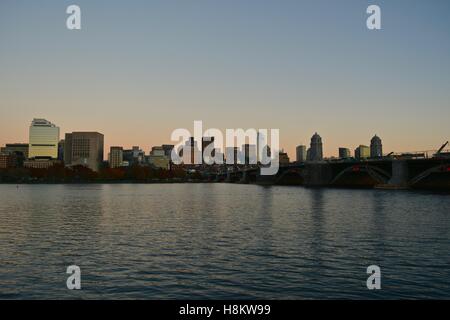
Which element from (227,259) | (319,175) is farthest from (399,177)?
(227,259)

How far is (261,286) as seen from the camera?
21.9 m

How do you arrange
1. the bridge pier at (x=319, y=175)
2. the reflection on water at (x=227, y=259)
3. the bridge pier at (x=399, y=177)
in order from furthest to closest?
the bridge pier at (x=319, y=175)
the bridge pier at (x=399, y=177)
the reflection on water at (x=227, y=259)


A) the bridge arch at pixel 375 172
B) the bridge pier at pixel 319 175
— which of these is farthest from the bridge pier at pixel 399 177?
the bridge pier at pixel 319 175

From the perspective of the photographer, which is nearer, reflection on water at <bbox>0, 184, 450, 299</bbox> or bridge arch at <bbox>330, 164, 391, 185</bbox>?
reflection on water at <bbox>0, 184, 450, 299</bbox>

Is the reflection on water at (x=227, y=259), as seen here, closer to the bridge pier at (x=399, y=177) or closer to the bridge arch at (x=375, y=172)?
the bridge pier at (x=399, y=177)

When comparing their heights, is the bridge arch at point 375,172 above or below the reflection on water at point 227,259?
above

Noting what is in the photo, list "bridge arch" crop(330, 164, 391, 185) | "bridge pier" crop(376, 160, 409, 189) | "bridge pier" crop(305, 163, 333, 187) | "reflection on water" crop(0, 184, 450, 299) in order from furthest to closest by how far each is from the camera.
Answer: "bridge pier" crop(305, 163, 333, 187), "bridge arch" crop(330, 164, 391, 185), "bridge pier" crop(376, 160, 409, 189), "reflection on water" crop(0, 184, 450, 299)

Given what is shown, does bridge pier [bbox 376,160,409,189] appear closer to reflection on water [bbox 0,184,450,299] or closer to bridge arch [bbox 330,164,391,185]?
bridge arch [bbox 330,164,391,185]

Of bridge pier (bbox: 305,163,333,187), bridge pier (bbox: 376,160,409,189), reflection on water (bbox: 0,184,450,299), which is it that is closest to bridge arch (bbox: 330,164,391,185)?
bridge pier (bbox: 376,160,409,189)

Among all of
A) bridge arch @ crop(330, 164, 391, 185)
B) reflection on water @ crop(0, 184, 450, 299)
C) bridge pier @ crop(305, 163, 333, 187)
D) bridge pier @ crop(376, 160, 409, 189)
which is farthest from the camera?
bridge pier @ crop(305, 163, 333, 187)

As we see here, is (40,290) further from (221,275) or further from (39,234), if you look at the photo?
(39,234)

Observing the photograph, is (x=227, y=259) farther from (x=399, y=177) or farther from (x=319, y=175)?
(x=319, y=175)
